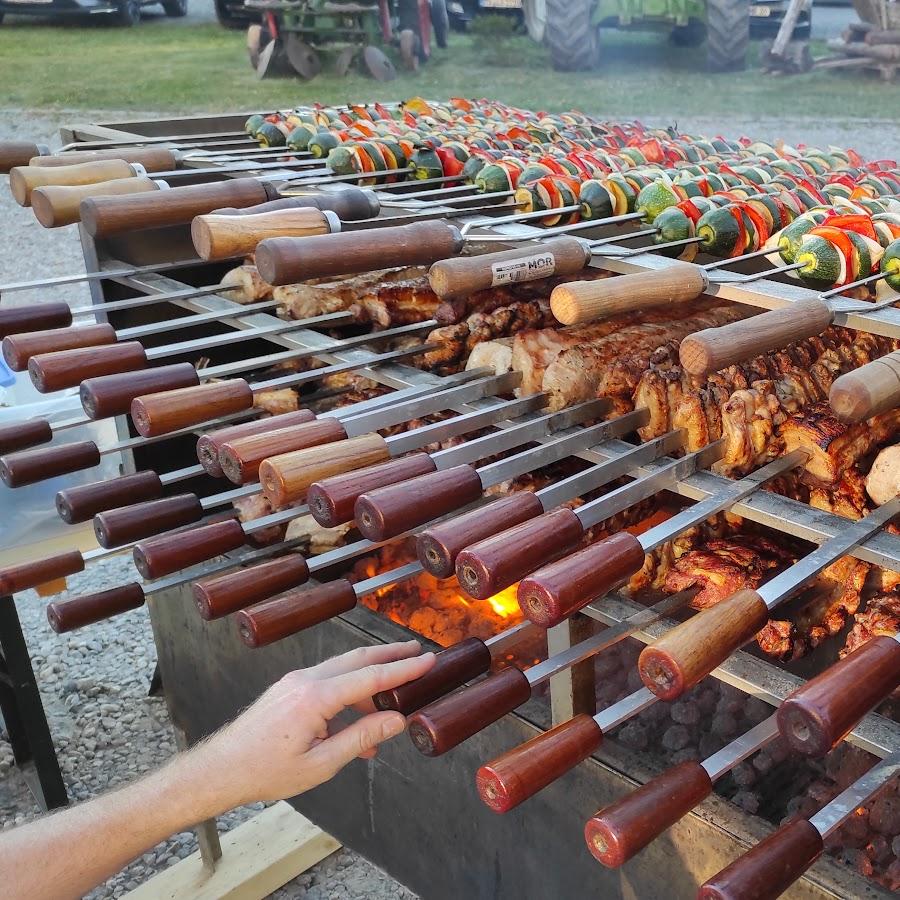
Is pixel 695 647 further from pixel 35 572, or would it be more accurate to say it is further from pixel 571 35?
pixel 571 35

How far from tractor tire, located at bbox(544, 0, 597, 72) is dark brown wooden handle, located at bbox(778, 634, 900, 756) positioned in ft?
41.4

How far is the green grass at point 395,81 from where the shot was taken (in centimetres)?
1101

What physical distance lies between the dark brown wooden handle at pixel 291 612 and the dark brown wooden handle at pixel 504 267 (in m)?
0.61

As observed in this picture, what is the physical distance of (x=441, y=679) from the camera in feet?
5.30

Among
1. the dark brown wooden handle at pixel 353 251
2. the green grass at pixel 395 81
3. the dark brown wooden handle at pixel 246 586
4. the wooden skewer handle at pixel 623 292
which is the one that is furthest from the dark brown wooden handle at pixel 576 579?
the green grass at pixel 395 81

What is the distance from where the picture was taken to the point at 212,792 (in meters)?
1.52

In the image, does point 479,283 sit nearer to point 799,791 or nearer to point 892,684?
point 892,684

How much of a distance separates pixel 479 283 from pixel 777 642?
37.4 inches

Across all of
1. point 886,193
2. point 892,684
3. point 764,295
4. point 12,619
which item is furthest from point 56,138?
point 892,684

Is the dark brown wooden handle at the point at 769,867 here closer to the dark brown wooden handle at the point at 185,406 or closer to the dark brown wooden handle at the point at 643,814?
the dark brown wooden handle at the point at 643,814

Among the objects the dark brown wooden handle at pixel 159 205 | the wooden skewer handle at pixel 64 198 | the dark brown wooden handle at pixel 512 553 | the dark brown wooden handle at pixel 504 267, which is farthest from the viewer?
the wooden skewer handle at pixel 64 198

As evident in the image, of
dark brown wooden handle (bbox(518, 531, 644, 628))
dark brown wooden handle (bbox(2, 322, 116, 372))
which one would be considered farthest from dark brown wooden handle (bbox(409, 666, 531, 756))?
dark brown wooden handle (bbox(2, 322, 116, 372))

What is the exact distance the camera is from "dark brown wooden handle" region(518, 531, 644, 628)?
1382mm

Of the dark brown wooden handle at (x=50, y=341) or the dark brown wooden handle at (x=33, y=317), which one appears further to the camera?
the dark brown wooden handle at (x=33, y=317)
